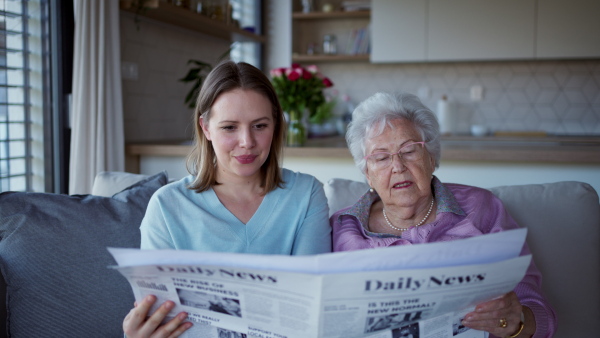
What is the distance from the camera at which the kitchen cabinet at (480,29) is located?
417 centimetres

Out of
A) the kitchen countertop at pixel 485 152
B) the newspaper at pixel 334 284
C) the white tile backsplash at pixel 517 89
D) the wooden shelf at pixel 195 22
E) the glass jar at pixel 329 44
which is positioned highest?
the glass jar at pixel 329 44

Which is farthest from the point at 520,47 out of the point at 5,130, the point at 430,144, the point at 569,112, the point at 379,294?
the point at 379,294

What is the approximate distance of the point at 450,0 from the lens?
4.28 metres

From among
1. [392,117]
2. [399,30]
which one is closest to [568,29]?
[399,30]

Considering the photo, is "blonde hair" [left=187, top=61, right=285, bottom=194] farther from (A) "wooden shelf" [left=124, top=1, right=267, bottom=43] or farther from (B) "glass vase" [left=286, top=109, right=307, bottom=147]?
(A) "wooden shelf" [left=124, top=1, right=267, bottom=43]

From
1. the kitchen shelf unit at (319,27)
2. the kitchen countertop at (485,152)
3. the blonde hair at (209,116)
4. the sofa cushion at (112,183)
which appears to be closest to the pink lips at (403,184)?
the blonde hair at (209,116)

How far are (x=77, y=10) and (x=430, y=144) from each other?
185 cm

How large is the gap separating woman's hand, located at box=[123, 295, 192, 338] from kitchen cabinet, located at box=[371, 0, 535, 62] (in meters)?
3.69

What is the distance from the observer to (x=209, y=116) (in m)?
1.33

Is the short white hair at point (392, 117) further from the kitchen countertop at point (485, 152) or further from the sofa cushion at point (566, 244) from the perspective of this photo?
the kitchen countertop at point (485, 152)

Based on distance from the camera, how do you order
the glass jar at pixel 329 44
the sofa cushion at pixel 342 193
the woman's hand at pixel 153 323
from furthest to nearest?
the glass jar at pixel 329 44 < the sofa cushion at pixel 342 193 < the woman's hand at pixel 153 323

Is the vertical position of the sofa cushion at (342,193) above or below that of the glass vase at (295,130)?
below

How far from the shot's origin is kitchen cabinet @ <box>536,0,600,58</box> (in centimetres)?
407

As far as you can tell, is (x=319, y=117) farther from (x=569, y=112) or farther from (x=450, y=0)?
(x=569, y=112)
